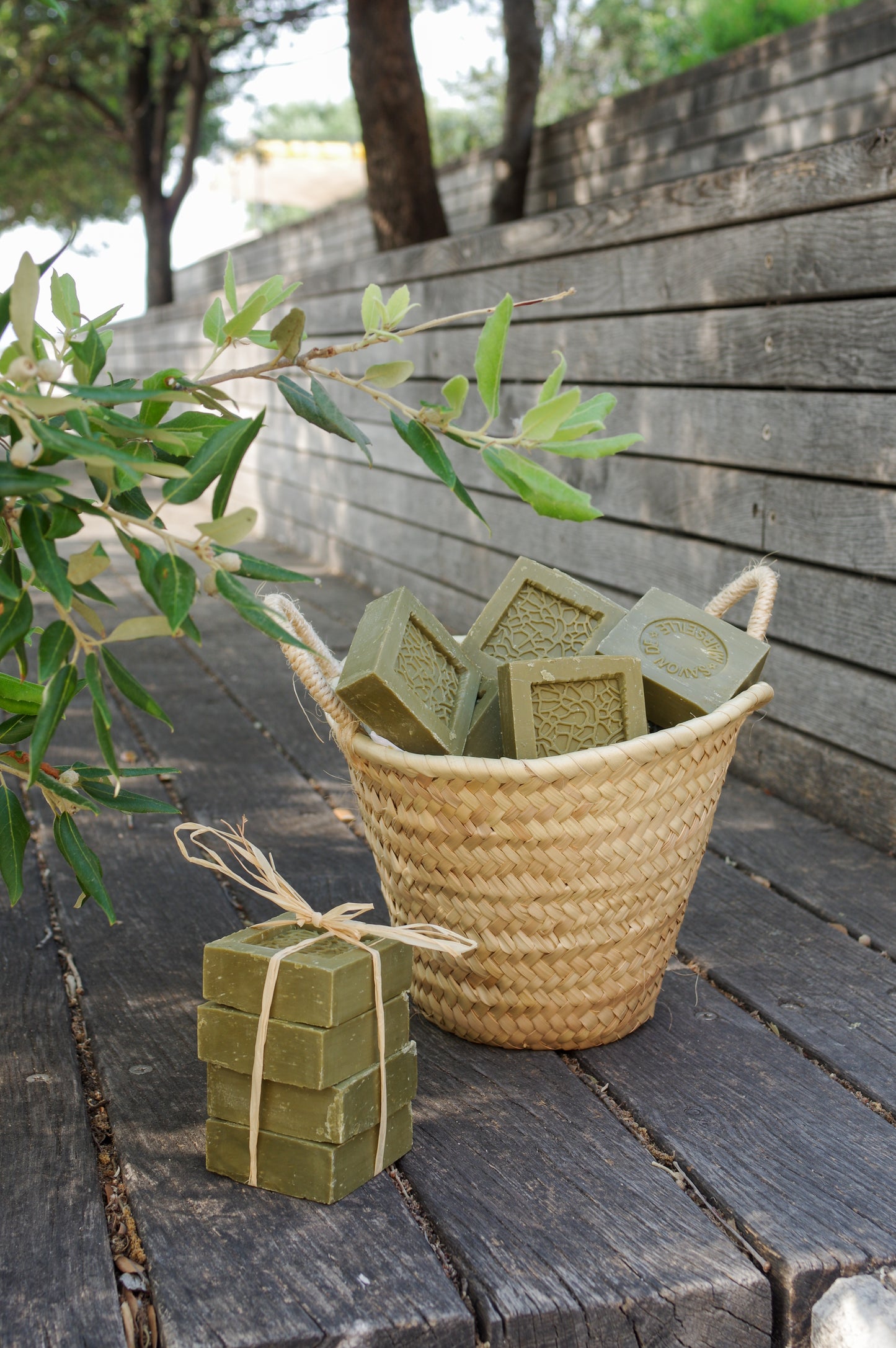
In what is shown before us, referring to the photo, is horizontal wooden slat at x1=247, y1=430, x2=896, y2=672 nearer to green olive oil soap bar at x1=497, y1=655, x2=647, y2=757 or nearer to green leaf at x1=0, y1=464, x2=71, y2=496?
green olive oil soap bar at x1=497, y1=655, x2=647, y2=757

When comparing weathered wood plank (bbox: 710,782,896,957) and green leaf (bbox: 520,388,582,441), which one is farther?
weathered wood plank (bbox: 710,782,896,957)

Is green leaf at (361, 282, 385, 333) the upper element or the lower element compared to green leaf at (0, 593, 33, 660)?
upper

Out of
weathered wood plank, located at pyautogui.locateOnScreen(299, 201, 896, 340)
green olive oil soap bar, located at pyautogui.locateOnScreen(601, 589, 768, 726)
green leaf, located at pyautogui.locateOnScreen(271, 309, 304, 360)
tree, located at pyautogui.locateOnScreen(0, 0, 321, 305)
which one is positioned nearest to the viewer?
green leaf, located at pyautogui.locateOnScreen(271, 309, 304, 360)

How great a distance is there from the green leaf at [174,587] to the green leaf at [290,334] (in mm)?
277

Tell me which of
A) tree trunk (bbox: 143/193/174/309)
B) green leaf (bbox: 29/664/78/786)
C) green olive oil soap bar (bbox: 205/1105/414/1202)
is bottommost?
green olive oil soap bar (bbox: 205/1105/414/1202)

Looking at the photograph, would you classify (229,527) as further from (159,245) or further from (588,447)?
(159,245)

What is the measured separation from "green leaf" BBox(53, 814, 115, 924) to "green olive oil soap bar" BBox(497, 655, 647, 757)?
1.79 ft

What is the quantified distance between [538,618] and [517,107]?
5097mm

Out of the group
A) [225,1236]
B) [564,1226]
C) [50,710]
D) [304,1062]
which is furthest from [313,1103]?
[50,710]

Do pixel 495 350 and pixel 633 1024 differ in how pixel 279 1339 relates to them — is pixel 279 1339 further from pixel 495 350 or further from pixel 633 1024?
pixel 495 350

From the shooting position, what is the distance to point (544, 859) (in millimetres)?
1481

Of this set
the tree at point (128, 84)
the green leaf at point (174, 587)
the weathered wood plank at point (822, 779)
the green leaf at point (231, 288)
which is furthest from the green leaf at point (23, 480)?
the tree at point (128, 84)

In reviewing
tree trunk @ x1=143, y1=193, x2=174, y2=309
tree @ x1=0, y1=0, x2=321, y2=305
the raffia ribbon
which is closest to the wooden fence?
the raffia ribbon

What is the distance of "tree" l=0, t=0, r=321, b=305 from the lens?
10898 millimetres
